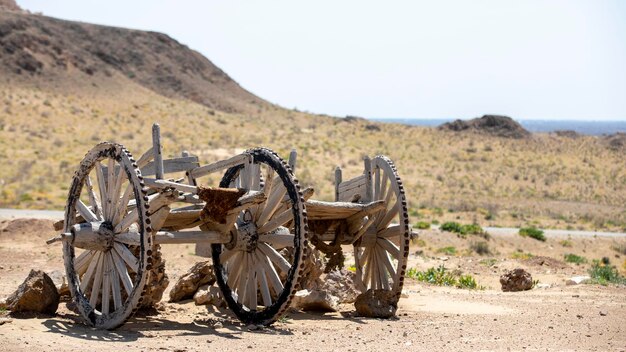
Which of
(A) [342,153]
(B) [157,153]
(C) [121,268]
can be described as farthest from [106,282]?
(A) [342,153]

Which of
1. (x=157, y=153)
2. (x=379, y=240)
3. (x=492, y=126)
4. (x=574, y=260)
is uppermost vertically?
(x=492, y=126)

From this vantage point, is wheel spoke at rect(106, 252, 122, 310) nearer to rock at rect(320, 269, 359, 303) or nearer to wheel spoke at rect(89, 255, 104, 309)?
wheel spoke at rect(89, 255, 104, 309)

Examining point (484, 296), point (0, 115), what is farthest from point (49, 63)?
point (484, 296)

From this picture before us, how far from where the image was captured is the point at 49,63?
56469 millimetres

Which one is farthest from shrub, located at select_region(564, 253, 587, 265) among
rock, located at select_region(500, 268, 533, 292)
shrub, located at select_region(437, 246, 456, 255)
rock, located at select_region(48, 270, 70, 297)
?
rock, located at select_region(48, 270, 70, 297)

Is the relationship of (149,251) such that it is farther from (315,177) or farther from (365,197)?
(315,177)

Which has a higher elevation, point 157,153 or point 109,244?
point 157,153

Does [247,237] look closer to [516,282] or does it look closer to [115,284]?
[115,284]

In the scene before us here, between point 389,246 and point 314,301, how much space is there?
121 centimetres

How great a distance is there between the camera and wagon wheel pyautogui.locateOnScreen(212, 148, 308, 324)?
8406 millimetres

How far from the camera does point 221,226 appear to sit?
29.5ft

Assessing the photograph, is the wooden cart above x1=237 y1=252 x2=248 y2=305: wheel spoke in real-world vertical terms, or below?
above

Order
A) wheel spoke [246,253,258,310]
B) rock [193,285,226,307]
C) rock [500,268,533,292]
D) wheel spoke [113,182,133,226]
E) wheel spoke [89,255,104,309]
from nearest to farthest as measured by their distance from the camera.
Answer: wheel spoke [113,182,133,226] < wheel spoke [89,255,104,309] < wheel spoke [246,253,258,310] < rock [193,285,226,307] < rock [500,268,533,292]

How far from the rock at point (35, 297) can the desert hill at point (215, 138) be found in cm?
1565
